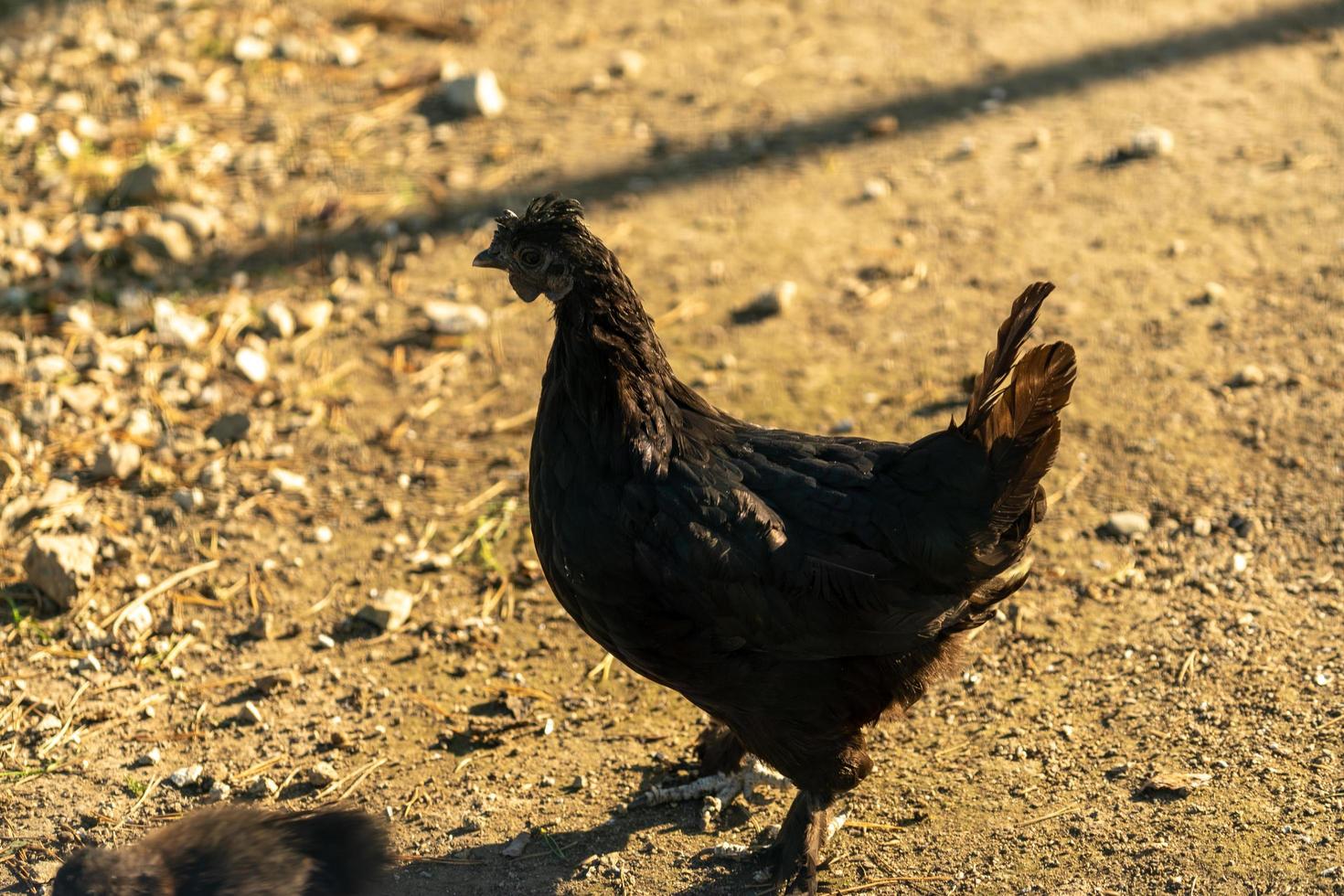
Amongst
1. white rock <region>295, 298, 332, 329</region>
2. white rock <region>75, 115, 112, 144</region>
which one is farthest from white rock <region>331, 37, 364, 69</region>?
white rock <region>295, 298, 332, 329</region>

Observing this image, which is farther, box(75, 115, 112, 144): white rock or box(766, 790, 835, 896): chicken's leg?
box(75, 115, 112, 144): white rock

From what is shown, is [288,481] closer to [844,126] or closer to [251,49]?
[251,49]

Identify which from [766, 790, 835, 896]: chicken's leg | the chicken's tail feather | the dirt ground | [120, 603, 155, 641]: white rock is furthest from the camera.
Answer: [120, 603, 155, 641]: white rock

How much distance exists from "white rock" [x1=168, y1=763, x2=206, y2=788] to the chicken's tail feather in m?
0.69

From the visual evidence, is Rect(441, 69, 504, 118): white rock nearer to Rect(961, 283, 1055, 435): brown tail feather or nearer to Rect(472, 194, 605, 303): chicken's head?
Rect(472, 194, 605, 303): chicken's head

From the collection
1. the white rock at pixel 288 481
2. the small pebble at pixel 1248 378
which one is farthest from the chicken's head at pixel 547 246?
the small pebble at pixel 1248 378

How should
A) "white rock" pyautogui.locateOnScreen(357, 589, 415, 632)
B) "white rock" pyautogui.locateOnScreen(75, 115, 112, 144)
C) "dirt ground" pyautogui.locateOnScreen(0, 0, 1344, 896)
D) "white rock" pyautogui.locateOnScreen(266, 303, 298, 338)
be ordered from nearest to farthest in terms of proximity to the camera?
"dirt ground" pyautogui.locateOnScreen(0, 0, 1344, 896), "white rock" pyautogui.locateOnScreen(357, 589, 415, 632), "white rock" pyautogui.locateOnScreen(266, 303, 298, 338), "white rock" pyautogui.locateOnScreen(75, 115, 112, 144)

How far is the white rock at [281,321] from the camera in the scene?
644 cm

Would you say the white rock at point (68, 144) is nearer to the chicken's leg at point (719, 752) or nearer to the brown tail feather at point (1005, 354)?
the chicken's leg at point (719, 752)

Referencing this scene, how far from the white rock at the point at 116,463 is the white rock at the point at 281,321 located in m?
1.13

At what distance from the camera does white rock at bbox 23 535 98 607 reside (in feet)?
16.0

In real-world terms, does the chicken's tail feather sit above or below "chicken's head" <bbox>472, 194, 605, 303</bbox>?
below

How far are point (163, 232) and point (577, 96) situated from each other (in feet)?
9.09

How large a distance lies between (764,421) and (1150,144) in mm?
3338
